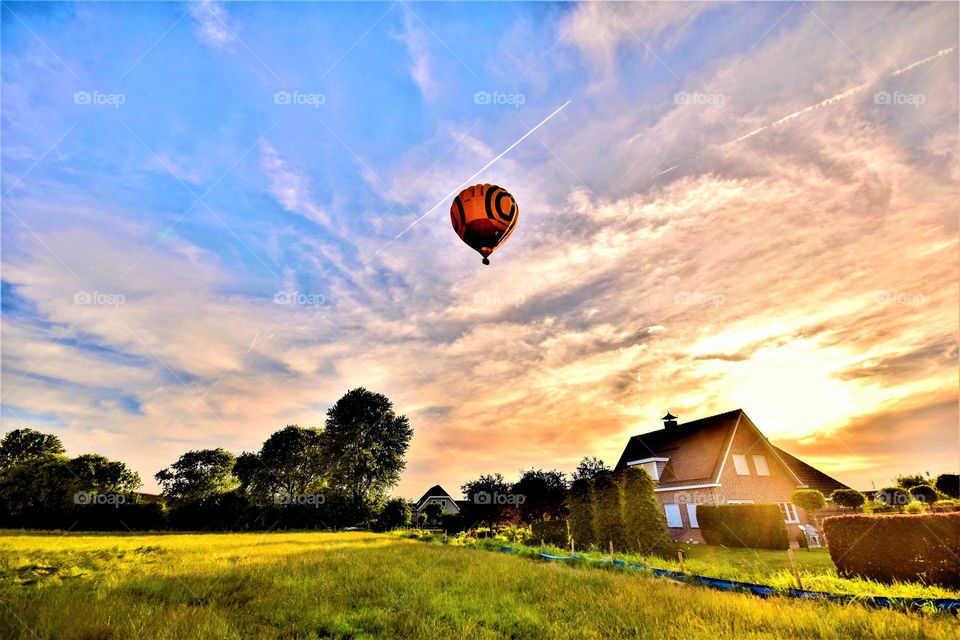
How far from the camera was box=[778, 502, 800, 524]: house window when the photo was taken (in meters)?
23.3

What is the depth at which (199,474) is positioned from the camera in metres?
53.1

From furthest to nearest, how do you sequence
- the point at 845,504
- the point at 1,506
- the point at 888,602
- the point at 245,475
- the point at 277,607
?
1. the point at 245,475
2. the point at 1,506
3. the point at 845,504
4. the point at 277,607
5. the point at 888,602

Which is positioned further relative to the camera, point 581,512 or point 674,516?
point 674,516

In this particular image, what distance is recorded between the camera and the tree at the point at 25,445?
155ft

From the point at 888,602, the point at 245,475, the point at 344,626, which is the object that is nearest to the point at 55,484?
the point at 245,475

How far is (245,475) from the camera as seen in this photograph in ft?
172

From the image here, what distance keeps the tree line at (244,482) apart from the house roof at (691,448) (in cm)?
2611

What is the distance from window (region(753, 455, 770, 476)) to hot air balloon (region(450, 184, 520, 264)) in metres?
25.8

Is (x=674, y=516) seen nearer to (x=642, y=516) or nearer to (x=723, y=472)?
(x=723, y=472)

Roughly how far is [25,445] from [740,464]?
73897 millimetres

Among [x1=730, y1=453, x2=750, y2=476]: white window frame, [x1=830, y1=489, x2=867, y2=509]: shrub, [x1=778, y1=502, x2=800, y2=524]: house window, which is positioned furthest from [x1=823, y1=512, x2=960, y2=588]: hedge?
[x1=730, y1=453, x2=750, y2=476]: white window frame

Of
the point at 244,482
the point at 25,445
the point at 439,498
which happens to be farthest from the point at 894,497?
the point at 25,445

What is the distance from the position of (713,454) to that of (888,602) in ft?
64.4

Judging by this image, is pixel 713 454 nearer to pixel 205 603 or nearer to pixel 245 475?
pixel 205 603
